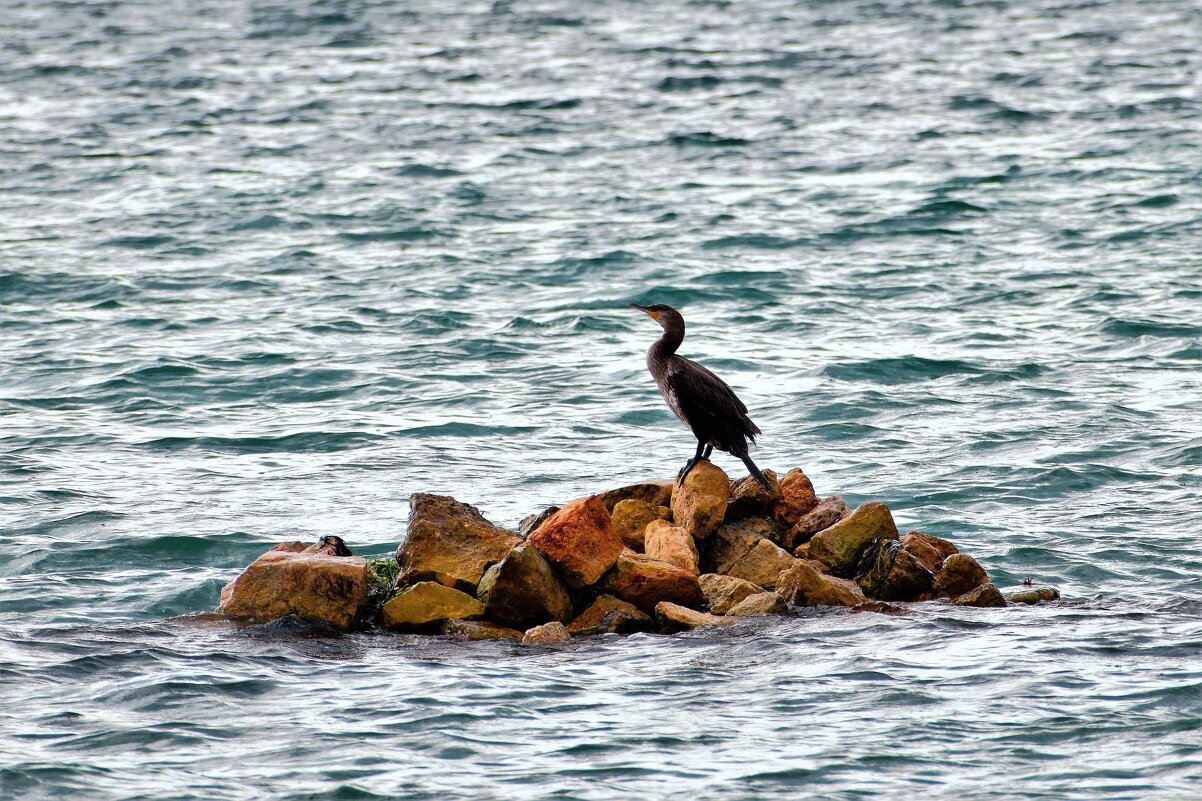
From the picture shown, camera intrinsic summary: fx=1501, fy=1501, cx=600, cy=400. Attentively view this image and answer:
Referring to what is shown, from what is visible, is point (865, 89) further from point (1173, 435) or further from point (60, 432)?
point (60, 432)

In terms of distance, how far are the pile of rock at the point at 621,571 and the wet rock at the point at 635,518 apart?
0.01 meters

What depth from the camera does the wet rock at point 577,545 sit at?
31.1 ft

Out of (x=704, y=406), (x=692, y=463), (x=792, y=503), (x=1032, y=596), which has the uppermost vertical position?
(x=704, y=406)

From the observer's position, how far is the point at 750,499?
10.4m

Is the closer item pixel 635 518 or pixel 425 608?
pixel 425 608

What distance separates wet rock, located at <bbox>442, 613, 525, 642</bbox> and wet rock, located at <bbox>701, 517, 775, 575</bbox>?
1545 millimetres

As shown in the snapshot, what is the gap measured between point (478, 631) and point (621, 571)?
975mm

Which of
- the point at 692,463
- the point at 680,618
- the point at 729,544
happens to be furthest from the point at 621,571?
the point at 692,463

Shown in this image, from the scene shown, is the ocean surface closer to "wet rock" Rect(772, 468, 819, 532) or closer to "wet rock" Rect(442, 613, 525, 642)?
"wet rock" Rect(442, 613, 525, 642)

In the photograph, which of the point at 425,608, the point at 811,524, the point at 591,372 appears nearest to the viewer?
the point at 425,608

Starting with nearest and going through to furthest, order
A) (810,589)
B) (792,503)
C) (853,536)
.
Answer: (810,589) < (853,536) < (792,503)

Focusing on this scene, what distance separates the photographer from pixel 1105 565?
1102 centimetres

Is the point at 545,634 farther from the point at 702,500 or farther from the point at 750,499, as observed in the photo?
the point at 750,499

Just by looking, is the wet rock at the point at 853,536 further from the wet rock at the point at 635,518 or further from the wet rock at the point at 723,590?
the wet rock at the point at 635,518
